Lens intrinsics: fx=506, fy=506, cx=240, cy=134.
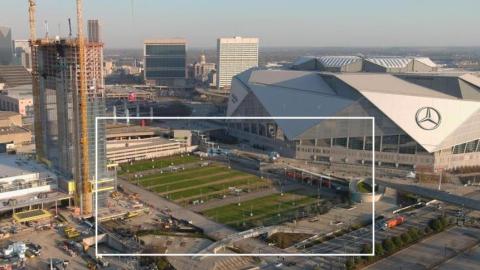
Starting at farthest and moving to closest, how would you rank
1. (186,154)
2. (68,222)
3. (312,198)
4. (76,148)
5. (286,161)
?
(186,154) < (286,161) < (312,198) < (76,148) < (68,222)

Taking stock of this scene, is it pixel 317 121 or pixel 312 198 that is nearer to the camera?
pixel 312 198

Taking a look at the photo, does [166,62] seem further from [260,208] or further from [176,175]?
[260,208]

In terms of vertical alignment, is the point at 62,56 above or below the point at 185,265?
above

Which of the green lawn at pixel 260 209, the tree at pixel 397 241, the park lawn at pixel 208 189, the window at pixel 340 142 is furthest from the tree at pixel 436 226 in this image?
the window at pixel 340 142

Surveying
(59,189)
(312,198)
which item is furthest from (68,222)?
(312,198)

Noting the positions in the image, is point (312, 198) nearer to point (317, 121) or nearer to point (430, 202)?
point (430, 202)
